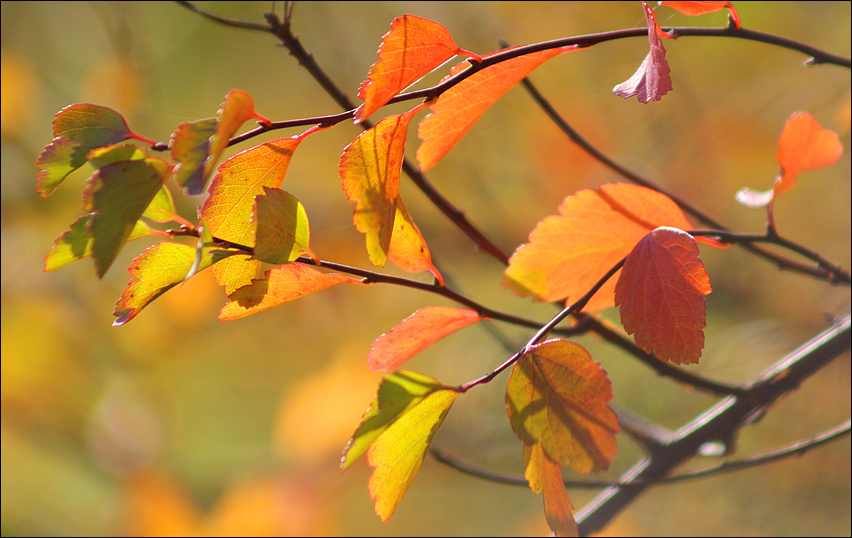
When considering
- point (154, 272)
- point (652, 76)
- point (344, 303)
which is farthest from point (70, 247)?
point (344, 303)

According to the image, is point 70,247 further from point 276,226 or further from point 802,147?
point 802,147

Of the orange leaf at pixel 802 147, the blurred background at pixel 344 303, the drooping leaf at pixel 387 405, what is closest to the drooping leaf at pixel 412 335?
the drooping leaf at pixel 387 405

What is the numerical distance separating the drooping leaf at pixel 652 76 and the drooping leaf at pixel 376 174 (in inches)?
1.7

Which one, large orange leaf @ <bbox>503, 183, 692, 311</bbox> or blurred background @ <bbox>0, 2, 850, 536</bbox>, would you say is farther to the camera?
blurred background @ <bbox>0, 2, 850, 536</bbox>

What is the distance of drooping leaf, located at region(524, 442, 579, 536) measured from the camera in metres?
0.12

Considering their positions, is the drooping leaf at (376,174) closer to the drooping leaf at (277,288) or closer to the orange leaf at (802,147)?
the drooping leaf at (277,288)

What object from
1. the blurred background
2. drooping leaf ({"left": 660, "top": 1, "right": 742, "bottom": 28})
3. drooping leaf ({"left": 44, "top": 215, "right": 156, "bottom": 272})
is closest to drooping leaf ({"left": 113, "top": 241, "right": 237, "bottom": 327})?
drooping leaf ({"left": 44, "top": 215, "right": 156, "bottom": 272})

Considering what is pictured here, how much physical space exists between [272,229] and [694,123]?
53 cm

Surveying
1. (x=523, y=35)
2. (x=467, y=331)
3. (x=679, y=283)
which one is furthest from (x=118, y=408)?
(x=679, y=283)

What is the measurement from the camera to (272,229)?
10cm

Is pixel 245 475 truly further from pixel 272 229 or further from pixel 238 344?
pixel 272 229

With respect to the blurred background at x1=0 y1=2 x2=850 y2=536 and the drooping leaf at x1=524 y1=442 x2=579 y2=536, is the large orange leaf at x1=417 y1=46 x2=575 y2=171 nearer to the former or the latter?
the drooping leaf at x1=524 y1=442 x2=579 y2=536

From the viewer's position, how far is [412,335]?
0.14 meters

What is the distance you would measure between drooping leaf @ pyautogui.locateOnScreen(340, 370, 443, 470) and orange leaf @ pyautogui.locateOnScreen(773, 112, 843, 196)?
0.14 m
